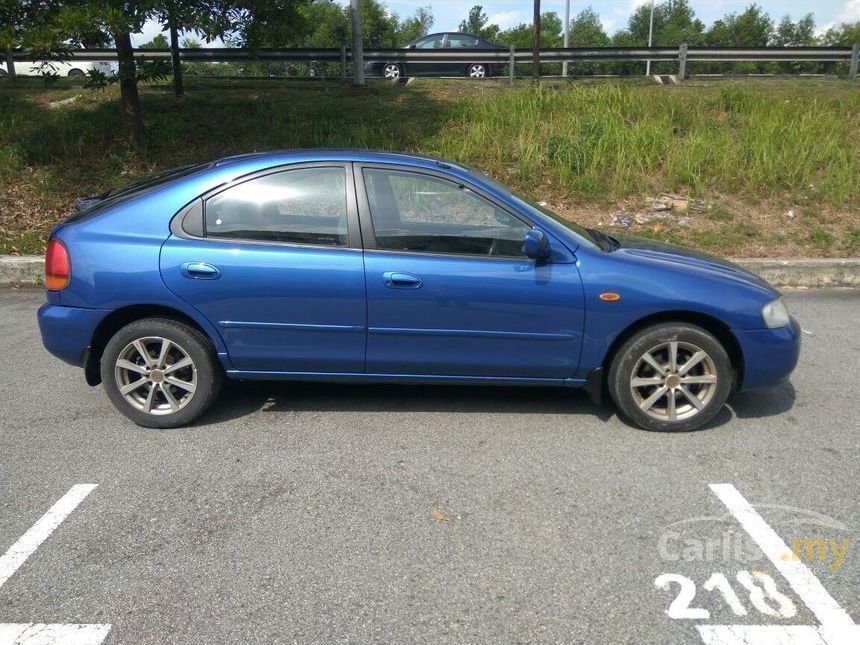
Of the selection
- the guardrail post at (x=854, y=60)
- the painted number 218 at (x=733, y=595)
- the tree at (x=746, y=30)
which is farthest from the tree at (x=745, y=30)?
the painted number 218 at (x=733, y=595)

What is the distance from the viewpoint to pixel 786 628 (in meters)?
2.72

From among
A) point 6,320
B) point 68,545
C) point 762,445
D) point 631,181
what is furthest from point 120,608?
point 631,181

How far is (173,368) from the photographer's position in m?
4.35

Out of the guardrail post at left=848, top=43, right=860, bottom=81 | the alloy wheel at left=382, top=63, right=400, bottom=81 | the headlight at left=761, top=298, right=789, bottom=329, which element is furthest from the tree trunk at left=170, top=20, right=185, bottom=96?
the guardrail post at left=848, top=43, right=860, bottom=81

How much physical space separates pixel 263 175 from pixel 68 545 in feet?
7.27

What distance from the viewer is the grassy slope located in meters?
9.39

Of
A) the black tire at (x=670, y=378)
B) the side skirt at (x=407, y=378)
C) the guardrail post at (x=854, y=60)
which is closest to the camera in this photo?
the black tire at (x=670, y=378)

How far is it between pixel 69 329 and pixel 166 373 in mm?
600

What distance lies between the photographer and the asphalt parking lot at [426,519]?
2.79 meters

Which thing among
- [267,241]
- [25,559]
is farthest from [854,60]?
[25,559]

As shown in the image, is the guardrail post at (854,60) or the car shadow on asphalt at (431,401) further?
the guardrail post at (854,60)

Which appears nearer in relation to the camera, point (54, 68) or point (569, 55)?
point (54, 68)

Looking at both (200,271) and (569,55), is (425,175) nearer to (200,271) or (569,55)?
(200,271)

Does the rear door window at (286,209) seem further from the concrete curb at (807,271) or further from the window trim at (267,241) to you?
the concrete curb at (807,271)
